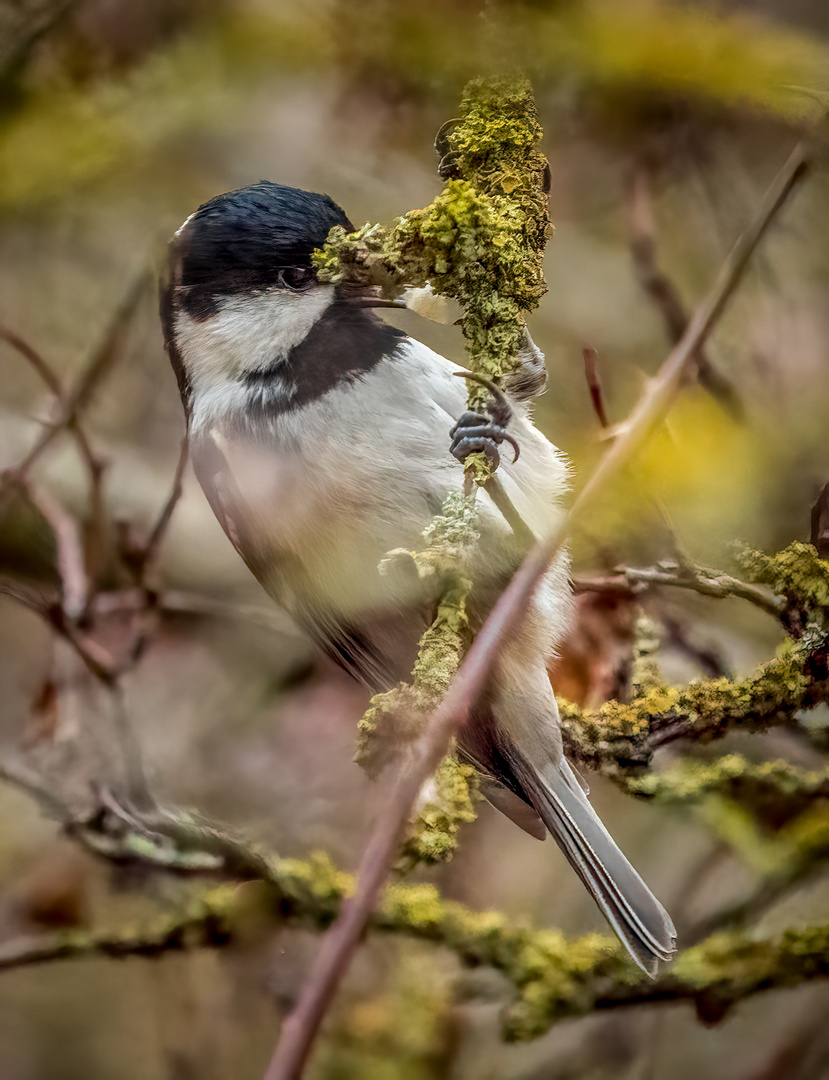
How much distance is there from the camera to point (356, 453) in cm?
76

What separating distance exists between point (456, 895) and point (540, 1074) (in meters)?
0.21

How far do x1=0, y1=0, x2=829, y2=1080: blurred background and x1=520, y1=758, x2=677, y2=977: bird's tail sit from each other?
0.10 metres

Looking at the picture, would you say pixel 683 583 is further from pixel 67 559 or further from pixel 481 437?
pixel 67 559

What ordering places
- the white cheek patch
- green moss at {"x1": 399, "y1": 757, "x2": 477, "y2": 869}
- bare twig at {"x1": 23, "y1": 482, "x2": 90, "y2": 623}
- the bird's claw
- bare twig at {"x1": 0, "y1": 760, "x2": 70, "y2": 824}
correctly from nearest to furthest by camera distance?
green moss at {"x1": 399, "y1": 757, "x2": 477, "y2": 869}
the bird's claw
the white cheek patch
bare twig at {"x1": 0, "y1": 760, "x2": 70, "y2": 824}
bare twig at {"x1": 23, "y1": 482, "x2": 90, "y2": 623}

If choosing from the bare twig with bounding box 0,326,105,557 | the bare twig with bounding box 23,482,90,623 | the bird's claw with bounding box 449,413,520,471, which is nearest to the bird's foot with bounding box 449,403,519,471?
the bird's claw with bounding box 449,413,520,471

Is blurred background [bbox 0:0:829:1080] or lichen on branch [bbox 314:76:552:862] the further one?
blurred background [bbox 0:0:829:1080]

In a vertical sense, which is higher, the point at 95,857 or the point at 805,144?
the point at 805,144

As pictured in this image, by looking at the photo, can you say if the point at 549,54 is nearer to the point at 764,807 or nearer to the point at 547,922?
the point at 764,807

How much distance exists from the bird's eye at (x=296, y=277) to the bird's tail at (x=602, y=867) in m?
0.48

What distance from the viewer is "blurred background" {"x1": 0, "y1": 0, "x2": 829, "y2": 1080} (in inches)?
32.7

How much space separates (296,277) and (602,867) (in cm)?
57

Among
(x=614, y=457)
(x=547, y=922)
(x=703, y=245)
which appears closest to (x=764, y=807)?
(x=547, y=922)

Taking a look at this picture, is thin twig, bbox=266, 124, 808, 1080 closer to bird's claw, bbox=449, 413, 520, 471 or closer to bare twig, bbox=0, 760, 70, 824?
bird's claw, bbox=449, 413, 520, 471

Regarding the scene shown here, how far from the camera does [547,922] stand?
0.94 m
